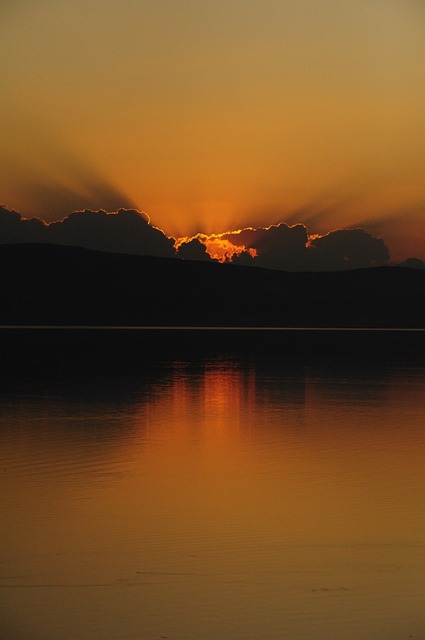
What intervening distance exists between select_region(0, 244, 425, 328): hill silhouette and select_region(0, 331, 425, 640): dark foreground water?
340 feet

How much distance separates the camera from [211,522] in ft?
29.4

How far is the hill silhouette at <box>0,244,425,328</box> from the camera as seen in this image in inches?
4966

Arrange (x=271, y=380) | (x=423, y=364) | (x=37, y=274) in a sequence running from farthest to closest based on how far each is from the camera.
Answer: (x=37, y=274), (x=423, y=364), (x=271, y=380)

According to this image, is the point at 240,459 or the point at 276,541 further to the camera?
the point at 240,459

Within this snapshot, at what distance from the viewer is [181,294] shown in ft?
457

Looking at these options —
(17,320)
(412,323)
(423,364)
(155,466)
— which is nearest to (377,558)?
(155,466)

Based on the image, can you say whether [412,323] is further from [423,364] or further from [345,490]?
[345,490]

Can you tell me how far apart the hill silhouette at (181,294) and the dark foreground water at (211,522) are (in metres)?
104

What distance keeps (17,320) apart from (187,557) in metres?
113

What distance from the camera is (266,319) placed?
5325 inches

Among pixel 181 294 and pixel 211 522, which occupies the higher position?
pixel 181 294

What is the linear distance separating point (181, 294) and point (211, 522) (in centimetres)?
13047

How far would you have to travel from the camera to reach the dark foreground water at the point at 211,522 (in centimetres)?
655

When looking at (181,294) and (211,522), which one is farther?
(181,294)
